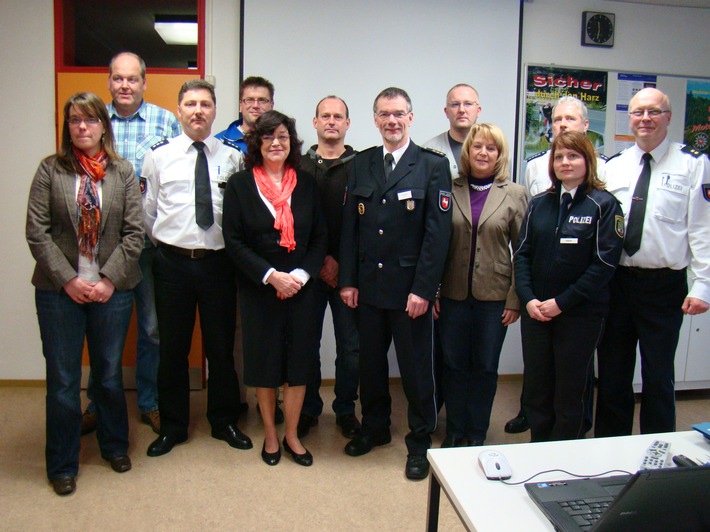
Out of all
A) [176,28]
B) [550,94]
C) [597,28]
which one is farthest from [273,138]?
[176,28]

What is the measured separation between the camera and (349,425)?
302cm

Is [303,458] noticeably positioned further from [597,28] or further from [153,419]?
[597,28]

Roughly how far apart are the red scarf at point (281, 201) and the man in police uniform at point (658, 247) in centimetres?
150

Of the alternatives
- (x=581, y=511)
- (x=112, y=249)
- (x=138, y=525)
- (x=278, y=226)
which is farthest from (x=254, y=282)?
(x=581, y=511)

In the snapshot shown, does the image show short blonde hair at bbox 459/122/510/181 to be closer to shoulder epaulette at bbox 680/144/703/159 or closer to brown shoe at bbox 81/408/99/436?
shoulder epaulette at bbox 680/144/703/159

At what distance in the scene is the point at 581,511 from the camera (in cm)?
103

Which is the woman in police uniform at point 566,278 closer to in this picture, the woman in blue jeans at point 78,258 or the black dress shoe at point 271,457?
the black dress shoe at point 271,457

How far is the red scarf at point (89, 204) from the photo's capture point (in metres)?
2.31

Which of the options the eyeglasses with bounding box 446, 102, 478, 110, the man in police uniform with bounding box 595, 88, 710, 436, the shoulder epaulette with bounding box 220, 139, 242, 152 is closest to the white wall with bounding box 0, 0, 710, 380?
the shoulder epaulette with bounding box 220, 139, 242, 152

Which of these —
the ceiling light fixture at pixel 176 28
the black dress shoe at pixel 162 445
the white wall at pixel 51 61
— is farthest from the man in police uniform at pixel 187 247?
the ceiling light fixture at pixel 176 28

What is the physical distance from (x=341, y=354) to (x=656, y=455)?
1.89 meters

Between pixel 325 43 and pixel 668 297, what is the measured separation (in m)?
2.51

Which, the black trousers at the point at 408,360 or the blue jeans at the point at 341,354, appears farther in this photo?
the blue jeans at the point at 341,354

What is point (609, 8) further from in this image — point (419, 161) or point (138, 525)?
point (138, 525)
